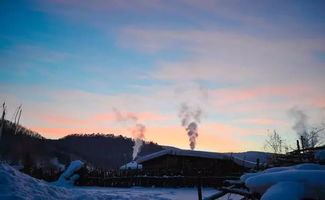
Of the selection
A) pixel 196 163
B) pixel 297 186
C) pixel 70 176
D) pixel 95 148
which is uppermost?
pixel 95 148

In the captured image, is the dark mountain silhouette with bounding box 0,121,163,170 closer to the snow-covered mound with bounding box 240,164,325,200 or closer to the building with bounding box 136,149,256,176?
the building with bounding box 136,149,256,176

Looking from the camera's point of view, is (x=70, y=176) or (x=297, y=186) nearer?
(x=297, y=186)

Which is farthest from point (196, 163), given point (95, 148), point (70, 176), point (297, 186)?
point (95, 148)

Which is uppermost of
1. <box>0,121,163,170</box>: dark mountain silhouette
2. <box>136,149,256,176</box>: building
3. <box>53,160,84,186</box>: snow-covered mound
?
<box>0,121,163,170</box>: dark mountain silhouette

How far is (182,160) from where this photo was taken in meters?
25.2

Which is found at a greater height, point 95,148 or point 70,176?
point 95,148

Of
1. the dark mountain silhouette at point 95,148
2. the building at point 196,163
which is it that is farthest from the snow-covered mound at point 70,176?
the dark mountain silhouette at point 95,148

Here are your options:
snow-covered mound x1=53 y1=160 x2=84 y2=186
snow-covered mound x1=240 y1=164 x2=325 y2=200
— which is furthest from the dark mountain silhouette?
snow-covered mound x1=240 y1=164 x2=325 y2=200

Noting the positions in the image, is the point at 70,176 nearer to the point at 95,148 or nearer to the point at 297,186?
the point at 297,186

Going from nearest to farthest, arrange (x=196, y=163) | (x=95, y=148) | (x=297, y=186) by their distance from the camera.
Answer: (x=297, y=186) → (x=196, y=163) → (x=95, y=148)

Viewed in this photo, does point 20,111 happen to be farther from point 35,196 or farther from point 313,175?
point 313,175

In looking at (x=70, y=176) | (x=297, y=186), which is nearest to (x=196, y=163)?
(x=70, y=176)

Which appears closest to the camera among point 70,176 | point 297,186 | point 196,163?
point 297,186

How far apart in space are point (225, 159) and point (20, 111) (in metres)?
28.8
